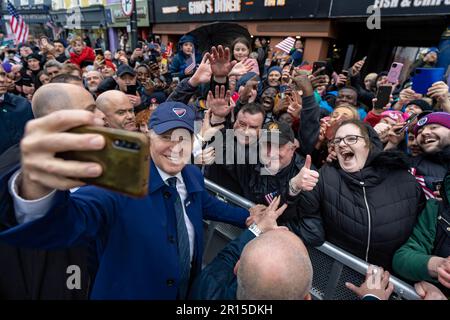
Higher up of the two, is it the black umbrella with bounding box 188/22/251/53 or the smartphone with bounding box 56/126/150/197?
the black umbrella with bounding box 188/22/251/53

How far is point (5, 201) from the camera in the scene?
852mm

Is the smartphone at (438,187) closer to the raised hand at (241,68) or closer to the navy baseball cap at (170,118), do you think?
the navy baseball cap at (170,118)

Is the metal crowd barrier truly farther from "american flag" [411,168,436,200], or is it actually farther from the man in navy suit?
"american flag" [411,168,436,200]

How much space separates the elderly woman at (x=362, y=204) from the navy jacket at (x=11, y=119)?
3560 millimetres

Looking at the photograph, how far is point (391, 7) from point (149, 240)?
10.2 metres

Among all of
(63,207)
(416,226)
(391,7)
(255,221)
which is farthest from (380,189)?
(391,7)

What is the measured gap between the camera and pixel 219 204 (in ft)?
6.70

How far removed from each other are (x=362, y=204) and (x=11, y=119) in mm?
4048

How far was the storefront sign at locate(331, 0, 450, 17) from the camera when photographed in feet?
24.3

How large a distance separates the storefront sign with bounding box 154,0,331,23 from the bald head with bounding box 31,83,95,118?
1023 centimetres

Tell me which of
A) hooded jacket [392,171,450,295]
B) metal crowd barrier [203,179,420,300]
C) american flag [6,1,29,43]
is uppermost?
american flag [6,1,29,43]

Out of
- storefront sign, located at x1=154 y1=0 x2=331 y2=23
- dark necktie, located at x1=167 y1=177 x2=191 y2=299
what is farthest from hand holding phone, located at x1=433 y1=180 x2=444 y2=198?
storefront sign, located at x1=154 y1=0 x2=331 y2=23

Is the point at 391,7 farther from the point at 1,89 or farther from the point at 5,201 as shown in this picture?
the point at 5,201
